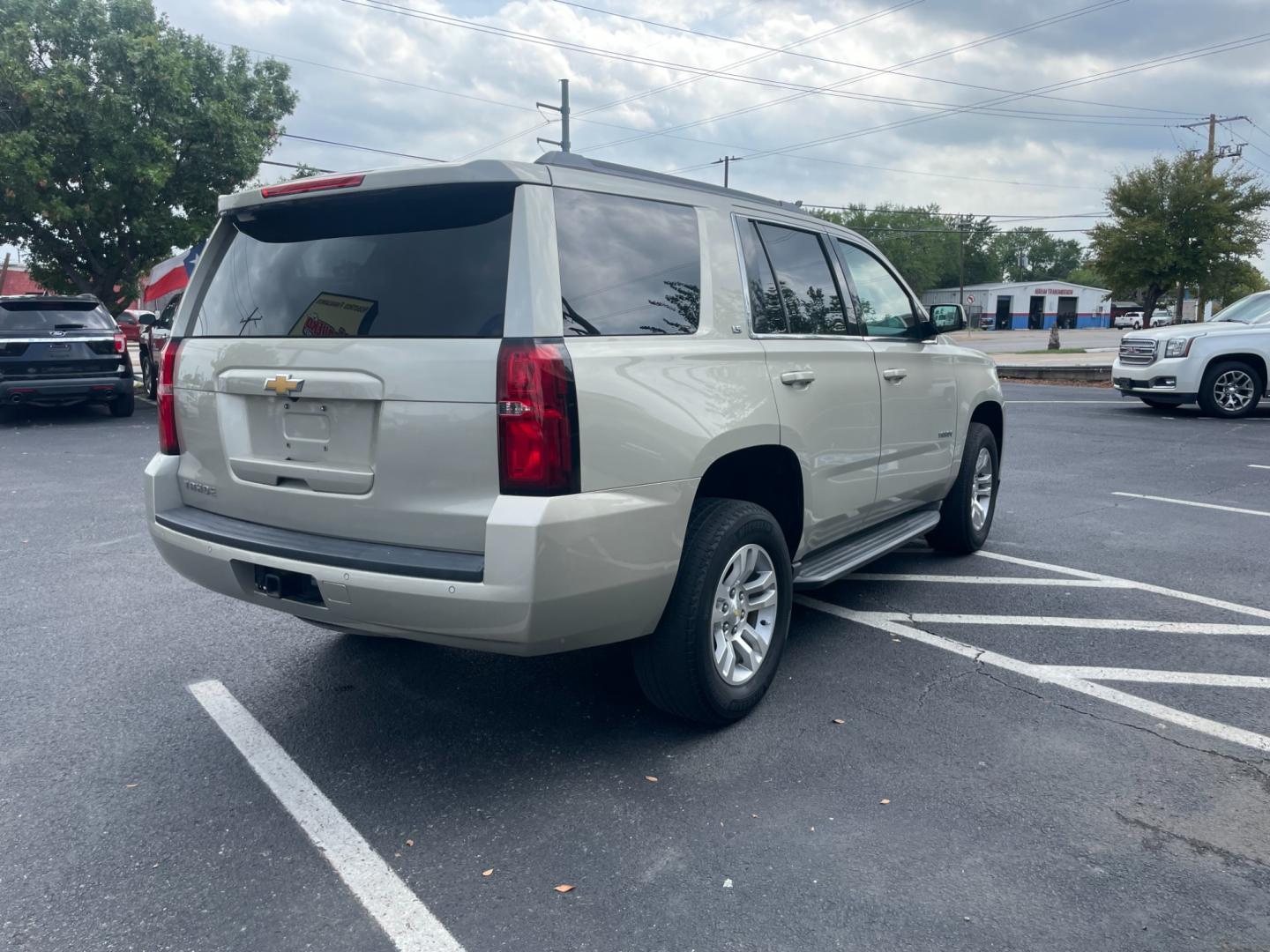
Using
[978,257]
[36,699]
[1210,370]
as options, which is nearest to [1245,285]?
[1210,370]

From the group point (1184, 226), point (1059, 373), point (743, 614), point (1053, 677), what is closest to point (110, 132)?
point (743, 614)

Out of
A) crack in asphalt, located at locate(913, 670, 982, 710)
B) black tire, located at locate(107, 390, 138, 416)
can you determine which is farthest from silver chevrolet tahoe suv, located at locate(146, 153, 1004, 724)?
black tire, located at locate(107, 390, 138, 416)

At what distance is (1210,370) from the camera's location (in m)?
14.1

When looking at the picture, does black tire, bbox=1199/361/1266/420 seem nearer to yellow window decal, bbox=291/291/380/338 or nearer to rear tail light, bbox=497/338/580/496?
rear tail light, bbox=497/338/580/496

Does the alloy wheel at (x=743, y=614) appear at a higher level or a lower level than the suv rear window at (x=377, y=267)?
lower

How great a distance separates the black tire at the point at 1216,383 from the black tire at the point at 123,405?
15.4 meters

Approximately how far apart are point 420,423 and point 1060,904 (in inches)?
87.7

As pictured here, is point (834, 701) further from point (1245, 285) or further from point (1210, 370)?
point (1245, 285)

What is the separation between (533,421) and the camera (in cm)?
284

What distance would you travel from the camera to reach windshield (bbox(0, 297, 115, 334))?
1312 centimetres

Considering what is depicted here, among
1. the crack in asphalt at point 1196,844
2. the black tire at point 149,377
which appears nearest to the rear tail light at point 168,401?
the crack in asphalt at point 1196,844

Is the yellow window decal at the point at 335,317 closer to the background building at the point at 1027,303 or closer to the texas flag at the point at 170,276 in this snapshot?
the texas flag at the point at 170,276

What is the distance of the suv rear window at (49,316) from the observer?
13.1 m

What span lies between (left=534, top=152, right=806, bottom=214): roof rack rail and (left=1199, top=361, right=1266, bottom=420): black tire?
1238 cm
